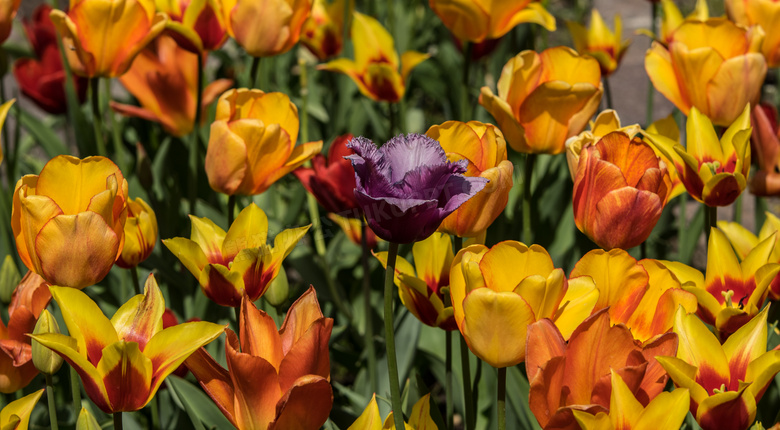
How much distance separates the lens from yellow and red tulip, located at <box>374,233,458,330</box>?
0.83 metres

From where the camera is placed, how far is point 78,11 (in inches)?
44.7

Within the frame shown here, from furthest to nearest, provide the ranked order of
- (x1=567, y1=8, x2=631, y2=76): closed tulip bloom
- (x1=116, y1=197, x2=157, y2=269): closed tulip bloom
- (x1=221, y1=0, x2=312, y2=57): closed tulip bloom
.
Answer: (x1=567, y1=8, x2=631, y2=76): closed tulip bloom → (x1=221, y1=0, x2=312, y2=57): closed tulip bloom → (x1=116, y1=197, x2=157, y2=269): closed tulip bloom

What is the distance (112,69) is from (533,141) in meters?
0.65

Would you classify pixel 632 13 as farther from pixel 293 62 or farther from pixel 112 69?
pixel 112 69

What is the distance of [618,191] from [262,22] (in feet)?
2.19

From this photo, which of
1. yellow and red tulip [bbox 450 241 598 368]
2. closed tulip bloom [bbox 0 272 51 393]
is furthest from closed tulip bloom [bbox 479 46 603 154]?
closed tulip bloom [bbox 0 272 51 393]

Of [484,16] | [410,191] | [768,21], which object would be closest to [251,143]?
[410,191]

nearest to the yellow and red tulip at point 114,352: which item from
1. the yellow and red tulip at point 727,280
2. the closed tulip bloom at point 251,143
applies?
the closed tulip bloom at point 251,143

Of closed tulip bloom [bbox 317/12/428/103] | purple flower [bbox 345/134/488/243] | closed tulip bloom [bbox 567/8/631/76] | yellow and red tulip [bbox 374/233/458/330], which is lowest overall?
closed tulip bloom [bbox 567/8/631/76]

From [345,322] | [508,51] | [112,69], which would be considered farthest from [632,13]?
[112,69]

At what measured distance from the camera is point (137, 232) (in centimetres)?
95

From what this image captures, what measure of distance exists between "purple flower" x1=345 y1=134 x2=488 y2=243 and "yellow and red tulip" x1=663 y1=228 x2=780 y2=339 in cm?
31

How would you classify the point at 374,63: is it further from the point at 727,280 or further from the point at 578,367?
the point at 578,367

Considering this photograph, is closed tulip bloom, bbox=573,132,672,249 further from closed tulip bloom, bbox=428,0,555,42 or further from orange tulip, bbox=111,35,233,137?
orange tulip, bbox=111,35,233,137
